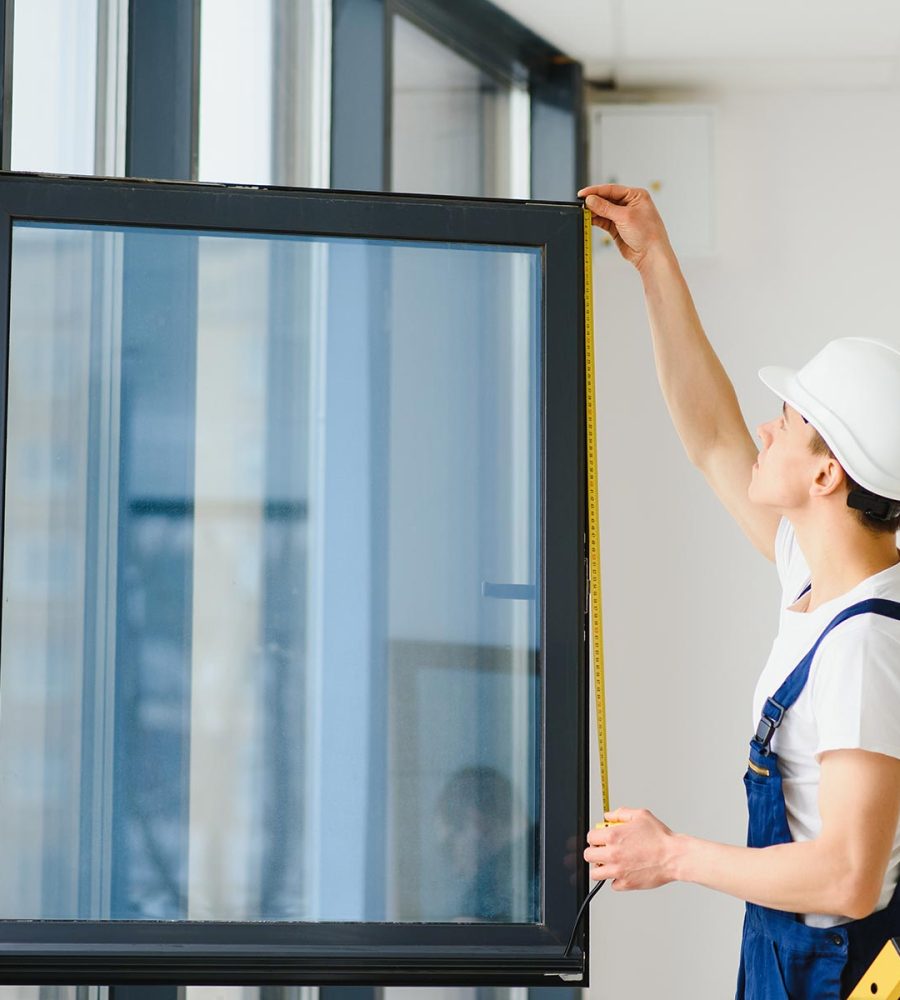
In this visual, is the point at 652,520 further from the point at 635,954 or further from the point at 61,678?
the point at 61,678

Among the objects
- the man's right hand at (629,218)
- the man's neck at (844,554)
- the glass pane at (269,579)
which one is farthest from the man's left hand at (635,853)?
the man's right hand at (629,218)

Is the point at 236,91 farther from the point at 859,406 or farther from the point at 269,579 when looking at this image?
the point at 859,406

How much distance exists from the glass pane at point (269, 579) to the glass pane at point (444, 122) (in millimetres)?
853

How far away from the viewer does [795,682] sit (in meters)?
1.36

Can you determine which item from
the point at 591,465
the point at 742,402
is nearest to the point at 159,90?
the point at 591,465

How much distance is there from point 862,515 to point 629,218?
0.52m

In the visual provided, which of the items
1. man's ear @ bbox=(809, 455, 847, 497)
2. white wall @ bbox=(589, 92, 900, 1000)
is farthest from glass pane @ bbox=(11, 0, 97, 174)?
white wall @ bbox=(589, 92, 900, 1000)

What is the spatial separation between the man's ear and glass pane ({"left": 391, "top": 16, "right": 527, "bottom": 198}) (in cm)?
120

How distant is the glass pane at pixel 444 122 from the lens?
2340 mm

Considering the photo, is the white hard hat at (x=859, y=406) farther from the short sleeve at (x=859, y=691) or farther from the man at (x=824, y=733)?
the short sleeve at (x=859, y=691)

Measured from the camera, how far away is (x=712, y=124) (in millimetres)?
2820

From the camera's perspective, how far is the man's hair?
1.37 meters

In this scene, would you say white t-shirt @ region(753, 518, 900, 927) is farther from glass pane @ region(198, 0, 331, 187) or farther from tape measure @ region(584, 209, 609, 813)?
glass pane @ region(198, 0, 331, 187)

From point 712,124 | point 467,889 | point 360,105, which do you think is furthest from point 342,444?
point 712,124
